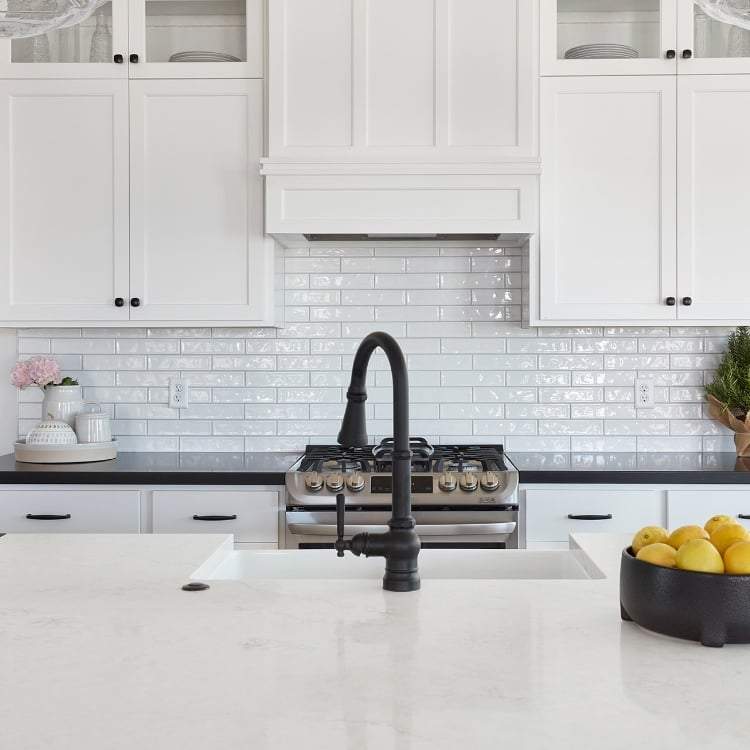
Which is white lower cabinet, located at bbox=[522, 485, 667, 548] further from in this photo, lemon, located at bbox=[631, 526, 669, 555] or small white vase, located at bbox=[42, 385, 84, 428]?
small white vase, located at bbox=[42, 385, 84, 428]

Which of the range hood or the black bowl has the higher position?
the range hood

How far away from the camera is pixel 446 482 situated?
9.96 ft

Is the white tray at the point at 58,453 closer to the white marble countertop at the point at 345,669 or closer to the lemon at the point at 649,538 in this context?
the white marble countertop at the point at 345,669

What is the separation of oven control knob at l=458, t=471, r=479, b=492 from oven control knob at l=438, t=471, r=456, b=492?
24mm

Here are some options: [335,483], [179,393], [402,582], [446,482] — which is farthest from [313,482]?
[402,582]

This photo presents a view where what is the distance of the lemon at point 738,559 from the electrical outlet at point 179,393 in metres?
2.76

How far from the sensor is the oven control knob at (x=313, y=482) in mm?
3035

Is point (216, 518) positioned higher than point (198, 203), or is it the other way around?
point (198, 203)

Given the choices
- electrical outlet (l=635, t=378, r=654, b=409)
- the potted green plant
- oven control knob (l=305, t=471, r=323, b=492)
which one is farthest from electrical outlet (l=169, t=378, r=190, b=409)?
the potted green plant

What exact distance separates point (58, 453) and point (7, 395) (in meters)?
0.59

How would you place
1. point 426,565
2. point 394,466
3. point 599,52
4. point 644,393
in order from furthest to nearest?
point 644,393, point 599,52, point 426,565, point 394,466

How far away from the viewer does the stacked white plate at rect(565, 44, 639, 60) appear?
3.39m

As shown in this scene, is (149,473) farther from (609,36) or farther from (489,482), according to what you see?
(609,36)

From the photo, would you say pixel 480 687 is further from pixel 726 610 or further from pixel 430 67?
pixel 430 67
